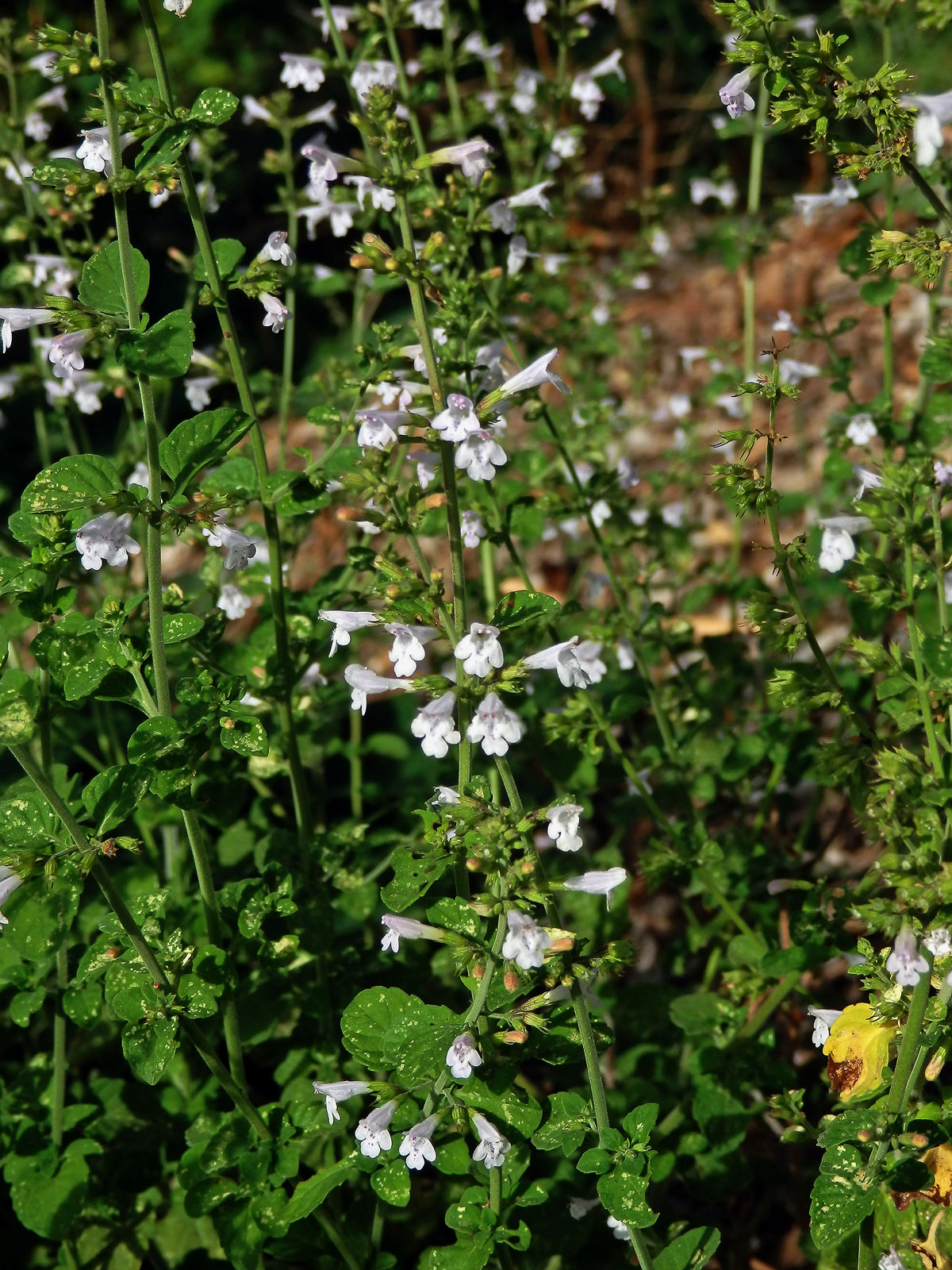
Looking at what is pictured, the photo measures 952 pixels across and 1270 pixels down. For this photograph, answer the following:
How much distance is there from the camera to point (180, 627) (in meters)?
2.20

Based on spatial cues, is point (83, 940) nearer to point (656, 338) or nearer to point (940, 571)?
point (940, 571)

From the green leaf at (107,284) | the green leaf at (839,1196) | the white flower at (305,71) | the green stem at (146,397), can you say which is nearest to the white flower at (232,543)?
the green stem at (146,397)

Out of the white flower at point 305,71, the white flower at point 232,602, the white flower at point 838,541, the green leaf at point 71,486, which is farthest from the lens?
the white flower at point 305,71

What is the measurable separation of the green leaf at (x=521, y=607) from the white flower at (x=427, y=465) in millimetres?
455

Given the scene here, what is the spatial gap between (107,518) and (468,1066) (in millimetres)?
1193

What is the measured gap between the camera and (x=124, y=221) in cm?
204

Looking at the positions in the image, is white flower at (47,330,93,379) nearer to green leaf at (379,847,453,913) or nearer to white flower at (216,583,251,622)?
white flower at (216,583,251,622)

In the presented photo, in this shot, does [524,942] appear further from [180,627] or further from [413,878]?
[180,627]

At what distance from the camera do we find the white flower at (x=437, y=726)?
1.95 meters

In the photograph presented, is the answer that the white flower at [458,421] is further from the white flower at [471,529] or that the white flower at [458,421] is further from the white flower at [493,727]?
the white flower at [471,529]

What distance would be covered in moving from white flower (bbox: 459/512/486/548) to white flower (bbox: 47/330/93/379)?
2.90 feet

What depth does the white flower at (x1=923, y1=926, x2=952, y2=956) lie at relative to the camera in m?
1.83

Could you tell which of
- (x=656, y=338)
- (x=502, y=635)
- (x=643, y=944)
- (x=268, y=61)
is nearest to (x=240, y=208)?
(x=268, y=61)

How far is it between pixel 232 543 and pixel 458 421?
564 millimetres
